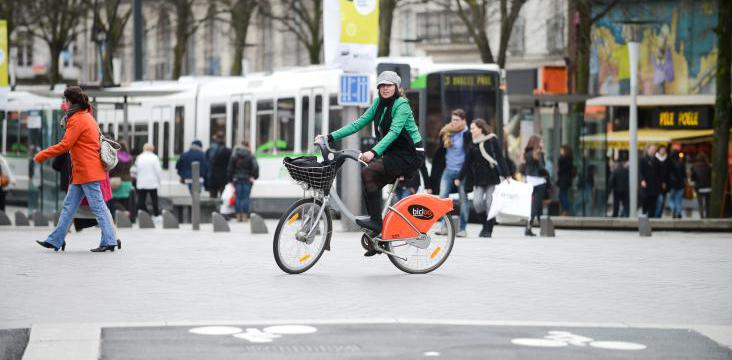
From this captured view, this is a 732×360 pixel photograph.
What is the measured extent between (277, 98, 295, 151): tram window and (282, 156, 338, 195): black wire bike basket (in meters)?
18.7

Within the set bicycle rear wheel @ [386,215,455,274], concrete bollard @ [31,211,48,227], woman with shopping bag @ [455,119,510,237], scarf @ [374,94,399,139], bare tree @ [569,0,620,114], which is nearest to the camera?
scarf @ [374,94,399,139]

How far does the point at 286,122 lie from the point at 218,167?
5.85 feet

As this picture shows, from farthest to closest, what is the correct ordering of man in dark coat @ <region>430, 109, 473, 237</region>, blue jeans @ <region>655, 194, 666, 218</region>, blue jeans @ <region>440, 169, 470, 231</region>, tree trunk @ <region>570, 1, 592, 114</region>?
tree trunk @ <region>570, 1, 592, 114</region> → blue jeans @ <region>655, 194, 666, 218</region> → blue jeans @ <region>440, 169, 470, 231</region> → man in dark coat @ <region>430, 109, 473, 237</region>

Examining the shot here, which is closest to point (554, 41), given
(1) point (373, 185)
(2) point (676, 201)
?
(2) point (676, 201)

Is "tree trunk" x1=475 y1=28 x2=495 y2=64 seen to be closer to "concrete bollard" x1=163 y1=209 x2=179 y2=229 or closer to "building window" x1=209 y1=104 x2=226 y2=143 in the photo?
"building window" x1=209 y1=104 x2=226 y2=143

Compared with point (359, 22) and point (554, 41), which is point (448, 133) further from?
point (554, 41)

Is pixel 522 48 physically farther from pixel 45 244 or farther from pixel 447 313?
pixel 447 313

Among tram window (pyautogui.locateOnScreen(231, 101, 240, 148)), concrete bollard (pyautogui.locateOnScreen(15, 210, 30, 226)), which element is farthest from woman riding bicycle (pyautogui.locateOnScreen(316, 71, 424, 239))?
tram window (pyautogui.locateOnScreen(231, 101, 240, 148))

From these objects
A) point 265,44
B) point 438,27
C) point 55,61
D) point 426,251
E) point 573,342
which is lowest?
point 573,342

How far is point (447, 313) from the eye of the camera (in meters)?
9.36

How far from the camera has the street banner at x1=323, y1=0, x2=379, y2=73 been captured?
18.8 meters

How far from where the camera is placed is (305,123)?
2959 cm

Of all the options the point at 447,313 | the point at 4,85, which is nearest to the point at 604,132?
the point at 4,85

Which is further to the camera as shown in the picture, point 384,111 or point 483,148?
point 483,148
